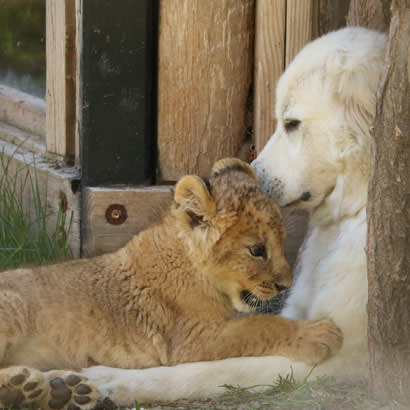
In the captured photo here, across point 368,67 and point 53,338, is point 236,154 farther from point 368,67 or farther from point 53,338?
point 53,338

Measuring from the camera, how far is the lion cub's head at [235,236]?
15.4ft

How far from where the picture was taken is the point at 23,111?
7938mm

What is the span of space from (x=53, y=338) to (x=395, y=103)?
2.23 metres

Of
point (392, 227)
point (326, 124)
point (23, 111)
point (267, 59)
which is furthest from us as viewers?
point (23, 111)

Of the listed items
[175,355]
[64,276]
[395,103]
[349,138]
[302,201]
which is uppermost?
[395,103]

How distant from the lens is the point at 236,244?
474cm

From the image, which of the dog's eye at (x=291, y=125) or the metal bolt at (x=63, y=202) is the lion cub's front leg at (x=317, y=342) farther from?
the metal bolt at (x=63, y=202)

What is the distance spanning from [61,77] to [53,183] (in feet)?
2.55

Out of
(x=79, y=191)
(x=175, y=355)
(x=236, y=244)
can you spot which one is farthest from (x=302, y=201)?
(x=79, y=191)

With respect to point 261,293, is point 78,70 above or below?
above

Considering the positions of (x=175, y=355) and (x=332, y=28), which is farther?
(x=332, y=28)

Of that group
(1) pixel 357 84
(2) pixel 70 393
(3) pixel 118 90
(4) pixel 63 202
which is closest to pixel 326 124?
(1) pixel 357 84

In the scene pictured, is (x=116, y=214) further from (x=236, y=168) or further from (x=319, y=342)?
(x=319, y=342)

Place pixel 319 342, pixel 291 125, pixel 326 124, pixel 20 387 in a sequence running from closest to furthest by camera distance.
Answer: pixel 20 387, pixel 319 342, pixel 326 124, pixel 291 125
